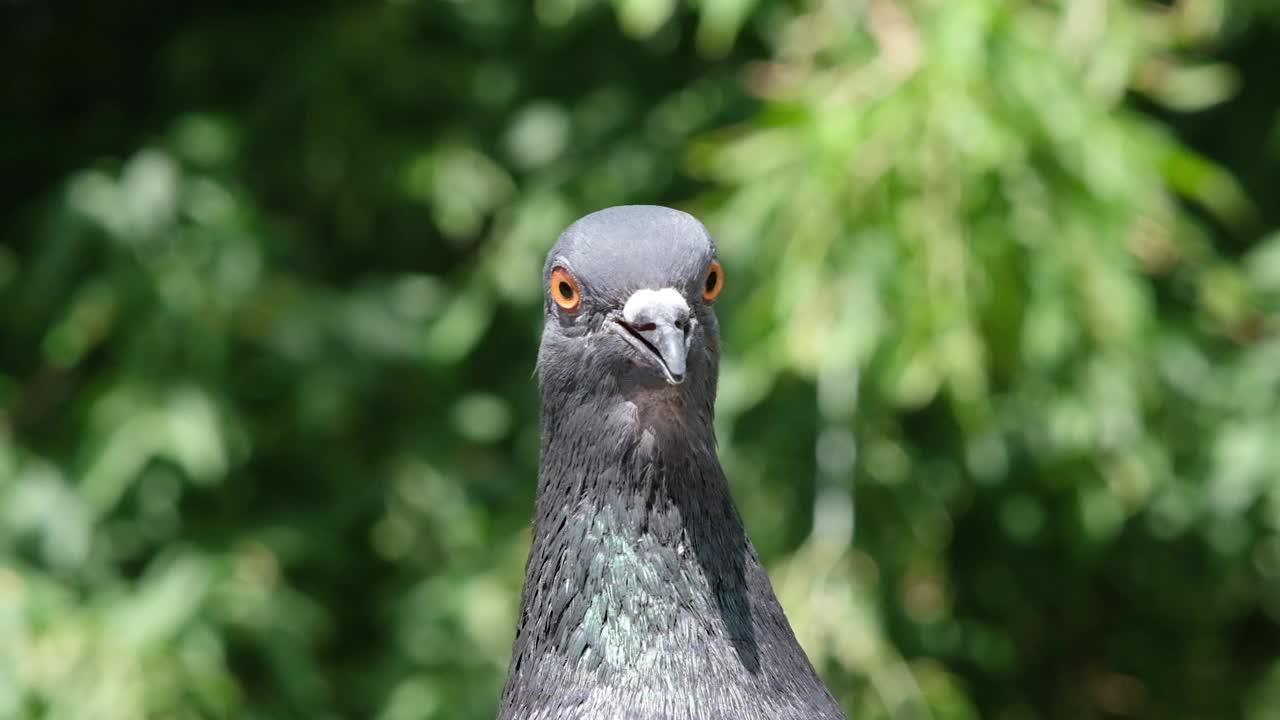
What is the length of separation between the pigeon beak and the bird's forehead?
0.03m

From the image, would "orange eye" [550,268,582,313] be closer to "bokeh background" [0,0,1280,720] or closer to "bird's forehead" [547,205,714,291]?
"bird's forehead" [547,205,714,291]

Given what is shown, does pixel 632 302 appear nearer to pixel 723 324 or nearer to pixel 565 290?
pixel 565 290

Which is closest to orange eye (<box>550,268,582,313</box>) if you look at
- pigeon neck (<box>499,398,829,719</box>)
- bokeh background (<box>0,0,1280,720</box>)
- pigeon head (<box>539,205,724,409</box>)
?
pigeon head (<box>539,205,724,409</box>)

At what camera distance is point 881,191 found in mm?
3240

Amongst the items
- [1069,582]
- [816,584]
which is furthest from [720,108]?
[1069,582]

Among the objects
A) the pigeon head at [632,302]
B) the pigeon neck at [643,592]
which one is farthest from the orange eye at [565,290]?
the pigeon neck at [643,592]

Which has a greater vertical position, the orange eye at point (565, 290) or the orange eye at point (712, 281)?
the orange eye at point (565, 290)

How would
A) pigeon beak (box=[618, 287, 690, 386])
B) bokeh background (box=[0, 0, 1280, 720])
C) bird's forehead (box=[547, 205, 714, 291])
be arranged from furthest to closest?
1. bokeh background (box=[0, 0, 1280, 720])
2. bird's forehead (box=[547, 205, 714, 291])
3. pigeon beak (box=[618, 287, 690, 386])

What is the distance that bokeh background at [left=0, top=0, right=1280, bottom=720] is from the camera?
10.7 ft

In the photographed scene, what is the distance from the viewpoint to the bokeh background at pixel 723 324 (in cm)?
325

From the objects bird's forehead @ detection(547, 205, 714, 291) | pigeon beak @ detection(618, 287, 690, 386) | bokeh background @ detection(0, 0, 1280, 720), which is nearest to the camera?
pigeon beak @ detection(618, 287, 690, 386)

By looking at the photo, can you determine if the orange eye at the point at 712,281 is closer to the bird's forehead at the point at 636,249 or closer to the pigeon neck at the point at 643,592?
the bird's forehead at the point at 636,249

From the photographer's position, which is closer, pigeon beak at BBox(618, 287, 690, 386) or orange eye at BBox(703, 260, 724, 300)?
pigeon beak at BBox(618, 287, 690, 386)

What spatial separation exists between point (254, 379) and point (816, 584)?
1.64 meters
